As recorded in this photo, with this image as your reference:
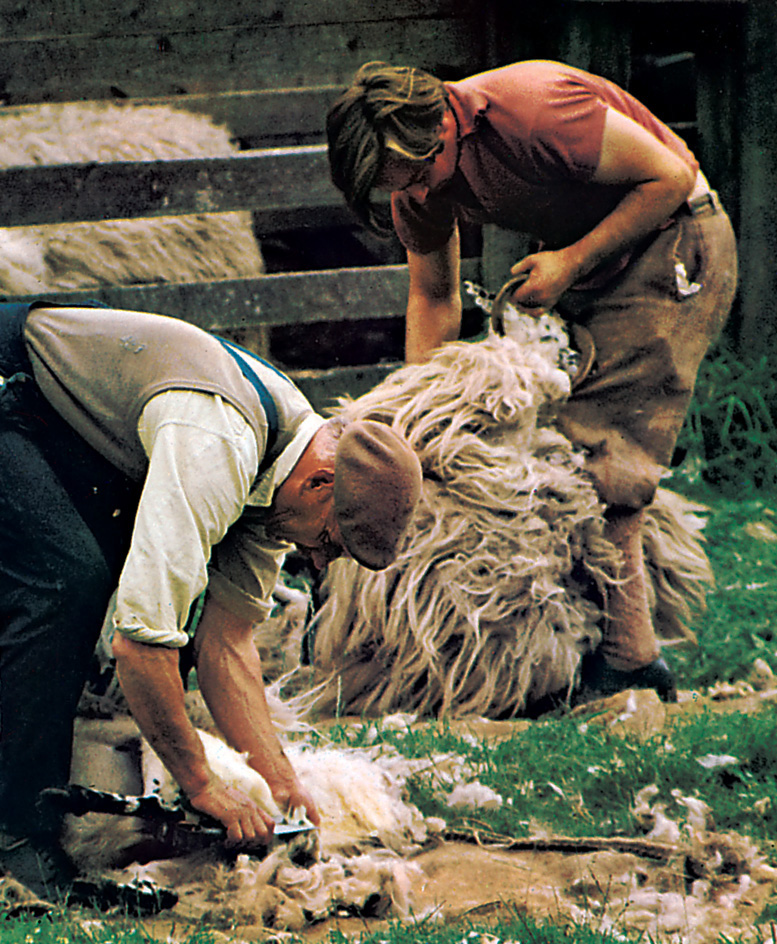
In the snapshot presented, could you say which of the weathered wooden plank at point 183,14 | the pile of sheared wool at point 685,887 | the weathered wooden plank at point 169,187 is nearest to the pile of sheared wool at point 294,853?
the pile of sheared wool at point 685,887

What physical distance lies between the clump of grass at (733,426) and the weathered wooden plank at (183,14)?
161 centimetres

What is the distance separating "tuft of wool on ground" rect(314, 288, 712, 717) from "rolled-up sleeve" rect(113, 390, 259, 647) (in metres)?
1.09

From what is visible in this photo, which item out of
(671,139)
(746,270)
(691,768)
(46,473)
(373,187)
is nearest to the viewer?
(46,473)

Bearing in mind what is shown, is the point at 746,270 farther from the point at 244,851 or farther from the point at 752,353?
the point at 244,851

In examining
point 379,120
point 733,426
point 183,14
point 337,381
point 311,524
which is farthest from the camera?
point 733,426

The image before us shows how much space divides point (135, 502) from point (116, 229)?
1459 mm

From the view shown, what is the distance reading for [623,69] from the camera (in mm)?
3670

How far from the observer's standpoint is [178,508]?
2.01 meters

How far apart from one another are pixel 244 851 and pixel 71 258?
2.04 m

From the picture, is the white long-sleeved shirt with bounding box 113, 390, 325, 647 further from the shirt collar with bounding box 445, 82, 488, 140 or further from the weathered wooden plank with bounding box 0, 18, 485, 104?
the weathered wooden plank with bounding box 0, 18, 485, 104

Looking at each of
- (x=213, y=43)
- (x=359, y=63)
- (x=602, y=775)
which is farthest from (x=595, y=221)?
(x=602, y=775)

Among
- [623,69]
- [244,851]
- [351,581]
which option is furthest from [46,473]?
[623,69]

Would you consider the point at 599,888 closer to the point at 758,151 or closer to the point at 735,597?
the point at 735,597

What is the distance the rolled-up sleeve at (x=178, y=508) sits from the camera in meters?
2.00
